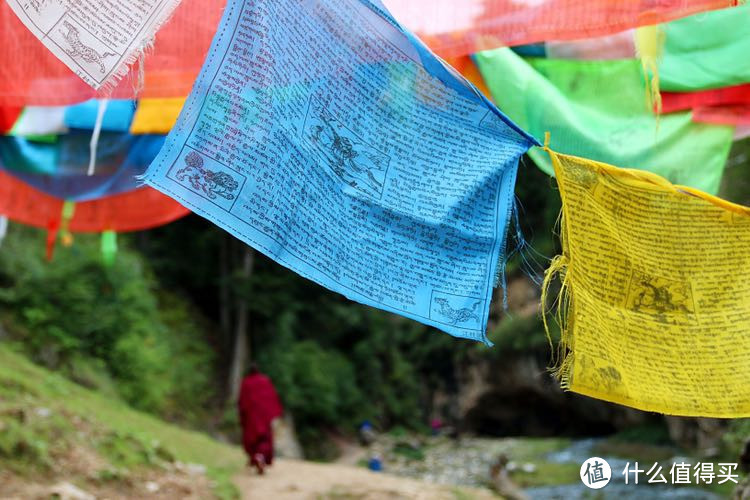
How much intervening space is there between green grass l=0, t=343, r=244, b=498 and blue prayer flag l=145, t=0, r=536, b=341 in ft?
14.1

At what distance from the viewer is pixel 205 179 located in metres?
1.86

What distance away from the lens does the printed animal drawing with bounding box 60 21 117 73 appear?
6.40 feet

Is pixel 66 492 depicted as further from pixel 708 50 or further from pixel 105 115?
pixel 708 50

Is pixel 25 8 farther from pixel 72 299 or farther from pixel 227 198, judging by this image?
pixel 72 299

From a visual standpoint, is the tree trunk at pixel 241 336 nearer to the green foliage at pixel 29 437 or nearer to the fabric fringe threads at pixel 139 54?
the green foliage at pixel 29 437

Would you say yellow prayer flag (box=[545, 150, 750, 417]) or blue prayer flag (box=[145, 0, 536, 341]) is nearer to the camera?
blue prayer flag (box=[145, 0, 536, 341])

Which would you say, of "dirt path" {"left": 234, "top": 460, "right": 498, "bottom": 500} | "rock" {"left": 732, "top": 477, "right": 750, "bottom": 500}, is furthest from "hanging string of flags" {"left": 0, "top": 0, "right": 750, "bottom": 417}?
"dirt path" {"left": 234, "top": 460, "right": 498, "bottom": 500}

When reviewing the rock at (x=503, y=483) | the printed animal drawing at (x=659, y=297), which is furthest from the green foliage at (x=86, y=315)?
the printed animal drawing at (x=659, y=297)

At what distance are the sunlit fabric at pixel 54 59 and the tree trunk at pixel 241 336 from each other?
1224cm

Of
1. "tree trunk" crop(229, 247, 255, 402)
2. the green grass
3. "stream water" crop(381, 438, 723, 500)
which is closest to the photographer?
the green grass

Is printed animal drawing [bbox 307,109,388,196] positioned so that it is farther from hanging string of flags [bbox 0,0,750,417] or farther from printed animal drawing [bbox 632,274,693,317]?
printed animal drawing [bbox 632,274,693,317]

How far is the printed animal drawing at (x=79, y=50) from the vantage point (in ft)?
6.40

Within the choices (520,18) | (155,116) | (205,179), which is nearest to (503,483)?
(155,116)

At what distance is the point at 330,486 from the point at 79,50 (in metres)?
5.76
